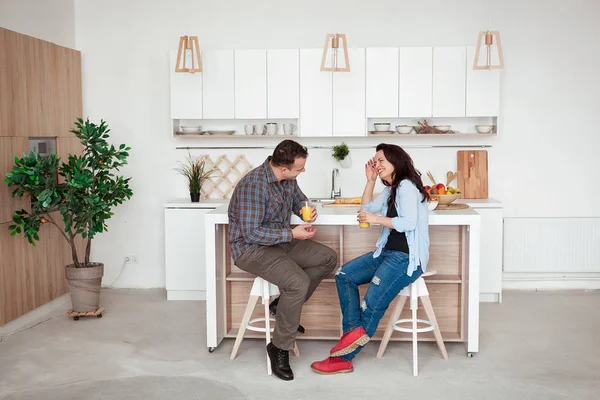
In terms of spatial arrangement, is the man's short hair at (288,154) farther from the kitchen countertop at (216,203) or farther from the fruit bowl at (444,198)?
the kitchen countertop at (216,203)

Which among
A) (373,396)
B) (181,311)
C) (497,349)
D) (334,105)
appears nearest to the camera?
(373,396)

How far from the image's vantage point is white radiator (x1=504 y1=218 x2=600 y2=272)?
570 cm

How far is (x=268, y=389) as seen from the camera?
141 inches

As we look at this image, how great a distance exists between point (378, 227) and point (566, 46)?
263 centimetres

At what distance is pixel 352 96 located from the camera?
5.52m

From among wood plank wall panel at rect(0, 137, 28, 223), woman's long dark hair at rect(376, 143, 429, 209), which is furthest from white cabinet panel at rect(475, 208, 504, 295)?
wood plank wall panel at rect(0, 137, 28, 223)

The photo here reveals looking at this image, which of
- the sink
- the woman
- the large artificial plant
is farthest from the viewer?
the sink

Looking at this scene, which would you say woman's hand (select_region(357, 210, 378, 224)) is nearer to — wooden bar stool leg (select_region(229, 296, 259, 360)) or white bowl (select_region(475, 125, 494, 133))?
wooden bar stool leg (select_region(229, 296, 259, 360))

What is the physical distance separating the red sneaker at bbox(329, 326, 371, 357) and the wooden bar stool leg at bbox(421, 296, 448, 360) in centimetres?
38

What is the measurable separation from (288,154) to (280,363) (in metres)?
1.09

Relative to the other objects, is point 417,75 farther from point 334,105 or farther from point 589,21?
point 589,21

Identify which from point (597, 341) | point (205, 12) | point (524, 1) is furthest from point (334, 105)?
point (597, 341)

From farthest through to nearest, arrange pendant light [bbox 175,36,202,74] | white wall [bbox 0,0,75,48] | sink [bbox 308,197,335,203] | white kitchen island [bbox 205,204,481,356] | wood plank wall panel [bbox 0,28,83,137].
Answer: pendant light [bbox 175,36,202,74]
sink [bbox 308,197,335,203]
white wall [bbox 0,0,75,48]
wood plank wall panel [bbox 0,28,83,137]
white kitchen island [bbox 205,204,481,356]

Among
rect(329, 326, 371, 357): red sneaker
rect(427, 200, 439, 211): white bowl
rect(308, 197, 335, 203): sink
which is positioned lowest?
rect(329, 326, 371, 357): red sneaker
